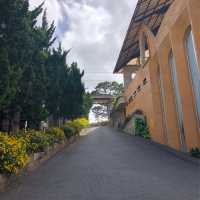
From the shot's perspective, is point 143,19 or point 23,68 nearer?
point 23,68

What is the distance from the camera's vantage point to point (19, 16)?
9.07 m

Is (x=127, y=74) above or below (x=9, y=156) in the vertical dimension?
above

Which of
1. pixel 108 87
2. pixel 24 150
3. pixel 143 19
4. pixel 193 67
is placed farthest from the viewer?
pixel 108 87

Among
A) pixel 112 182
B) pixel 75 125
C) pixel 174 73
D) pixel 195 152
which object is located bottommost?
pixel 112 182

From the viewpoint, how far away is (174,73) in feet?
43.6

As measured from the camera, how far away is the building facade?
1058 centimetres

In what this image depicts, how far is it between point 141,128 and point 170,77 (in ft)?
26.6

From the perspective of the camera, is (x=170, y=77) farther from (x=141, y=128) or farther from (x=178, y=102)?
(x=141, y=128)

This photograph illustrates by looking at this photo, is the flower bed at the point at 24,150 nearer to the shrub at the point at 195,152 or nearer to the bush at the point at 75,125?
the bush at the point at 75,125

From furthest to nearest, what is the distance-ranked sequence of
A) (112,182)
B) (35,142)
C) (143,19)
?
1. (143,19)
2. (35,142)
3. (112,182)

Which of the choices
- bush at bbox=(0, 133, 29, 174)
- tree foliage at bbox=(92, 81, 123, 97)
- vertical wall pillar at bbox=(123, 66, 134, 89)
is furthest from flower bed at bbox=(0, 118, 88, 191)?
tree foliage at bbox=(92, 81, 123, 97)

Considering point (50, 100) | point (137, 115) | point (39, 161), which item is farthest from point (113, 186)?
point (137, 115)

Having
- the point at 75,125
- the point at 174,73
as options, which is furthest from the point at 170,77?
the point at 75,125

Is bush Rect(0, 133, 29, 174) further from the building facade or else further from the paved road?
the building facade
